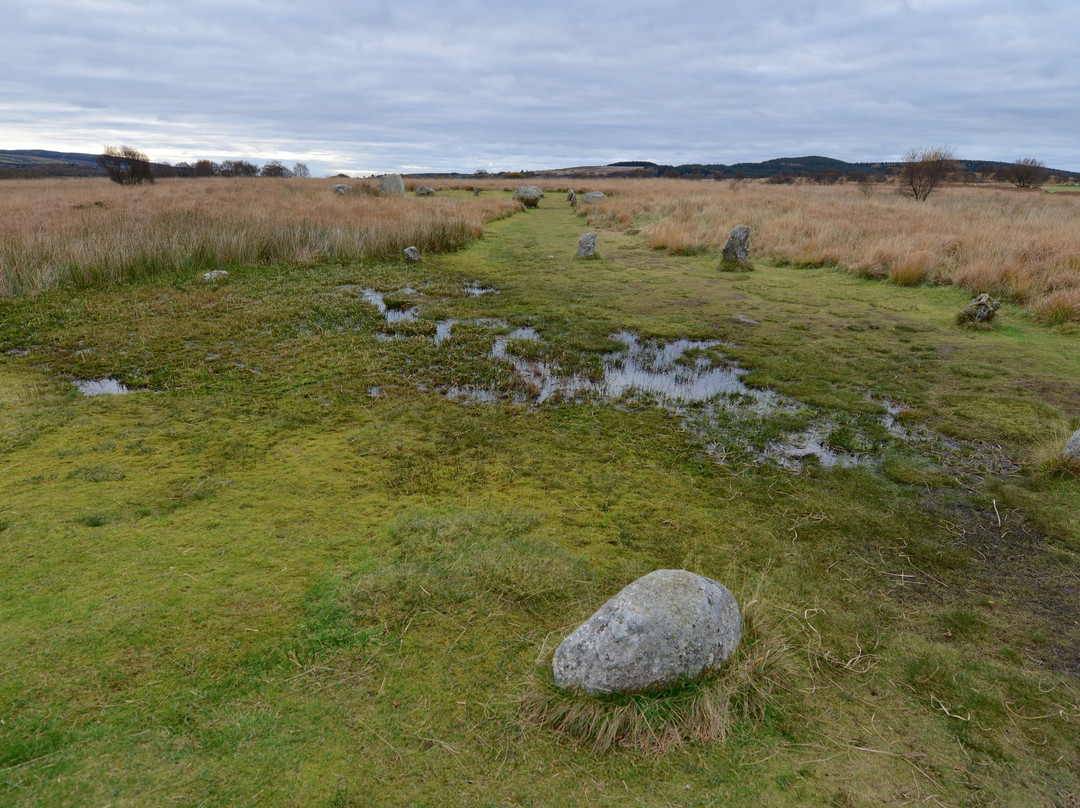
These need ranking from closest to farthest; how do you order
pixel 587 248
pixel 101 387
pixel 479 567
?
pixel 479 567
pixel 101 387
pixel 587 248

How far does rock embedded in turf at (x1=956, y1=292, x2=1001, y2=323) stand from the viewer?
26.6 feet

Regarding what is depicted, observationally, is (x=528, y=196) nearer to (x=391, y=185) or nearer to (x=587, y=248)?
(x=391, y=185)

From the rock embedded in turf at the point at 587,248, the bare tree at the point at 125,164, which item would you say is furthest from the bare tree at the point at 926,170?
the bare tree at the point at 125,164

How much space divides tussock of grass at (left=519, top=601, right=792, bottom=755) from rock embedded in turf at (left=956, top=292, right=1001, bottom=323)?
27.0ft

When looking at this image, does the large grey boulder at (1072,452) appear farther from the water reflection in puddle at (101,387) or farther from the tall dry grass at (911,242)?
the water reflection in puddle at (101,387)

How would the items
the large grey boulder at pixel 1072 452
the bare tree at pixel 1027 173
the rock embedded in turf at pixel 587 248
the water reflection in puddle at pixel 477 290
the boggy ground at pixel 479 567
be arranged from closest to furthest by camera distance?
the boggy ground at pixel 479 567 < the large grey boulder at pixel 1072 452 < the water reflection in puddle at pixel 477 290 < the rock embedded in turf at pixel 587 248 < the bare tree at pixel 1027 173

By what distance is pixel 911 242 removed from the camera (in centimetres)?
1202

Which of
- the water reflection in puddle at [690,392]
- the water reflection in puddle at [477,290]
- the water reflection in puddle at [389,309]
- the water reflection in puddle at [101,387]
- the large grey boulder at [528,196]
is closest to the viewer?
the water reflection in puddle at [690,392]

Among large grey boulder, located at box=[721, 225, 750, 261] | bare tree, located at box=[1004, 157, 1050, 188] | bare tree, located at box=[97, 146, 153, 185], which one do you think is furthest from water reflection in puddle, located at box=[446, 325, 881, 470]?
bare tree, located at box=[1004, 157, 1050, 188]

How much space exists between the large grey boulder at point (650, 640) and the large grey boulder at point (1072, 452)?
3.67 meters

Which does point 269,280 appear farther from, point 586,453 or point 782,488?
point 782,488

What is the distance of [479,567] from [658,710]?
4.14 feet

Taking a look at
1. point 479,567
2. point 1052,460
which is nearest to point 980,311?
point 1052,460

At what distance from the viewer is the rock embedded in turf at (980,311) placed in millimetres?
8102
